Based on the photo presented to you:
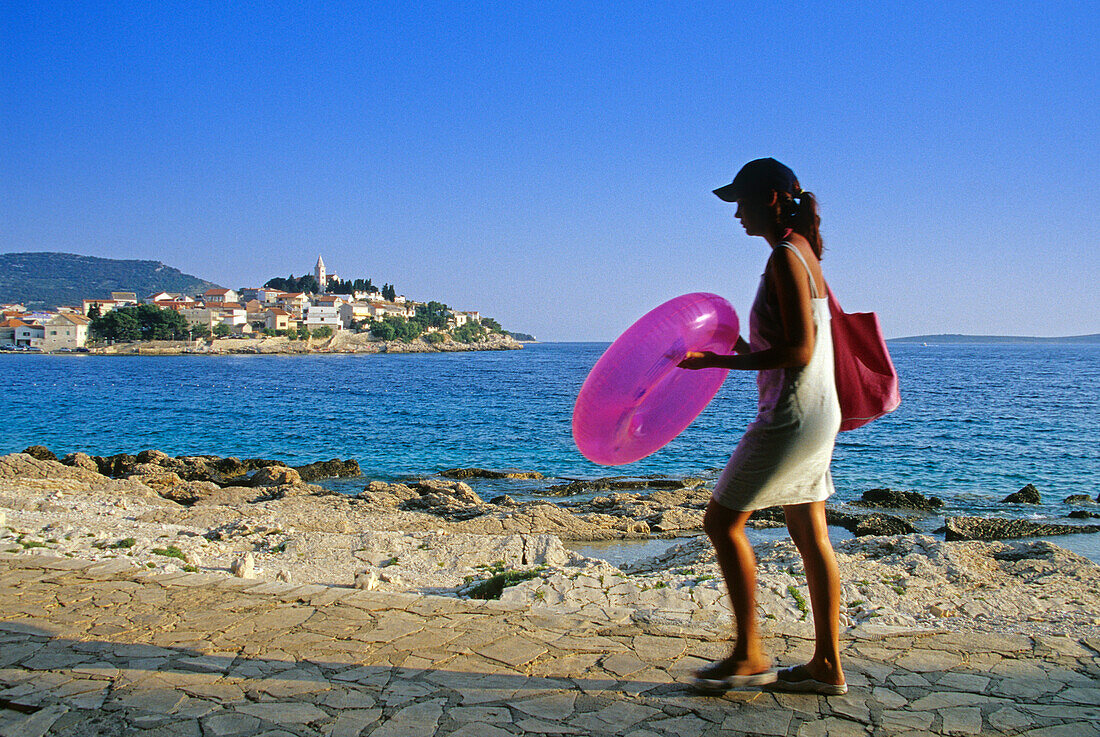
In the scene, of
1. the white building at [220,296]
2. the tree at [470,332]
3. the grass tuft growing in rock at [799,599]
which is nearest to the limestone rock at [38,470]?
the grass tuft growing in rock at [799,599]

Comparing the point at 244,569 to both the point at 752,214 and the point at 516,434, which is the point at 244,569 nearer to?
the point at 752,214

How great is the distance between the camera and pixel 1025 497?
15.5 metres

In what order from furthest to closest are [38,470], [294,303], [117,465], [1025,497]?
1. [294,303]
2. [117,465]
3. [1025,497]
4. [38,470]

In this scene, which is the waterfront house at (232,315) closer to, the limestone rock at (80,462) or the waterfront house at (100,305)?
the waterfront house at (100,305)

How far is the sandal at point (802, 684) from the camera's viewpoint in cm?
316

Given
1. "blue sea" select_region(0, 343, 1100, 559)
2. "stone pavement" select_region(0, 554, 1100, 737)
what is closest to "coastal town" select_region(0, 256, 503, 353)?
"blue sea" select_region(0, 343, 1100, 559)

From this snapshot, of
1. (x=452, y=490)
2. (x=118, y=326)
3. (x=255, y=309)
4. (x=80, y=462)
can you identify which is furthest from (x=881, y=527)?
(x=255, y=309)

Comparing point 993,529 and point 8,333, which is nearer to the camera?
point 993,529

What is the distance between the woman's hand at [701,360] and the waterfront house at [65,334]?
467 ft

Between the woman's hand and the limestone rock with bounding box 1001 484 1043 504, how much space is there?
1535 cm

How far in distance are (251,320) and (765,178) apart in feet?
490

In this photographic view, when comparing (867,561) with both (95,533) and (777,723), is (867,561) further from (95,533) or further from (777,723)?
(95,533)

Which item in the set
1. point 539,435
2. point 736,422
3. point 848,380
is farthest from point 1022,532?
point 736,422

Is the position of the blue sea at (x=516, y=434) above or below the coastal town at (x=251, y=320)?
below
